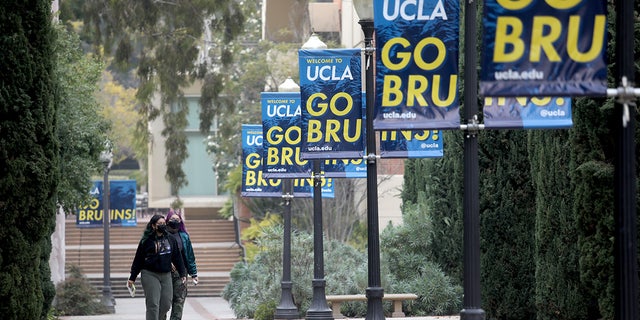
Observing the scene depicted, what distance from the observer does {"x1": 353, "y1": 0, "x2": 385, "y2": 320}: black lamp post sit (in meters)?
16.2

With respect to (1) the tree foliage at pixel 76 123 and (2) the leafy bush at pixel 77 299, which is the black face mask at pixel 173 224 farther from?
(2) the leafy bush at pixel 77 299

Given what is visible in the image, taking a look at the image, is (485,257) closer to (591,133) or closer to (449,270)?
(449,270)

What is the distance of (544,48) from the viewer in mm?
8102

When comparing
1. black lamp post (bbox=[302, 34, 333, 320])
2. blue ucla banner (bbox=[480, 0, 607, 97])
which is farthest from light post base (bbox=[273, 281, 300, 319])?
blue ucla banner (bbox=[480, 0, 607, 97])

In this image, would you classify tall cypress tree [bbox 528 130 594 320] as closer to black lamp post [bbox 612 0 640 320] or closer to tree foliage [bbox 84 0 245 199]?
black lamp post [bbox 612 0 640 320]

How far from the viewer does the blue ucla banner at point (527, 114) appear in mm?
11680

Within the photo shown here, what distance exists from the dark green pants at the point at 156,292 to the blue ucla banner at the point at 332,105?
3.18 m

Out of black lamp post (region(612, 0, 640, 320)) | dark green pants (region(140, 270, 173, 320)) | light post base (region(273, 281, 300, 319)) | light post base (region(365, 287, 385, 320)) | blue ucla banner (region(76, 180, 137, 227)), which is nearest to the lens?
black lamp post (region(612, 0, 640, 320))

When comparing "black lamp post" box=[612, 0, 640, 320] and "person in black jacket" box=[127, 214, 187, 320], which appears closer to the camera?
"black lamp post" box=[612, 0, 640, 320]

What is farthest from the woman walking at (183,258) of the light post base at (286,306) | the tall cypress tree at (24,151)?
the light post base at (286,306)

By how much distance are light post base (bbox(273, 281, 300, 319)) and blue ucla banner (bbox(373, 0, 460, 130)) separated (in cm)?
1286

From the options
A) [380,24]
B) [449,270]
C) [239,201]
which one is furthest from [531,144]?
[239,201]

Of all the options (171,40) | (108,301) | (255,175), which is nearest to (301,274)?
(255,175)

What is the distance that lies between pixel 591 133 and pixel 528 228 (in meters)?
6.96
